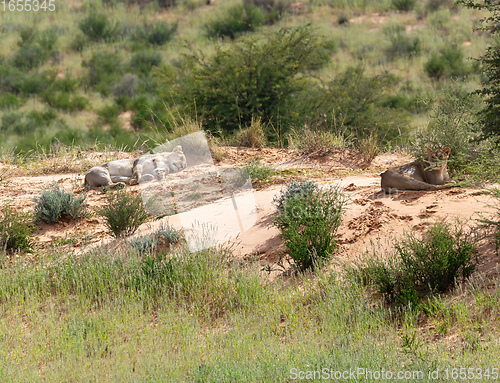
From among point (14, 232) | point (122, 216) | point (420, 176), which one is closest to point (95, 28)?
point (14, 232)

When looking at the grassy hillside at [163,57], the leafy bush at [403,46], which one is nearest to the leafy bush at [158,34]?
the grassy hillside at [163,57]

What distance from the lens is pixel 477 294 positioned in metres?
4.53

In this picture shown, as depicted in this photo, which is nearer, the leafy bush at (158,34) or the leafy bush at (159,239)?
the leafy bush at (159,239)

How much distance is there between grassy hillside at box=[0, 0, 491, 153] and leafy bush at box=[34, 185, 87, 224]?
5.90 metres

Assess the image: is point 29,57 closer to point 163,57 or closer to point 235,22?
point 163,57

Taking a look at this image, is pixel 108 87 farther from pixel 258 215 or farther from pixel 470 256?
pixel 470 256

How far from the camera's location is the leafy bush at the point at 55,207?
794 cm

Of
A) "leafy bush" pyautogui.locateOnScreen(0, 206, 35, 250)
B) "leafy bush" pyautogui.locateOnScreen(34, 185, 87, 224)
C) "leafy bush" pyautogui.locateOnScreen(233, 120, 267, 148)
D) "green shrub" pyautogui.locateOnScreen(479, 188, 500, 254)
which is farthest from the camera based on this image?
"leafy bush" pyautogui.locateOnScreen(233, 120, 267, 148)

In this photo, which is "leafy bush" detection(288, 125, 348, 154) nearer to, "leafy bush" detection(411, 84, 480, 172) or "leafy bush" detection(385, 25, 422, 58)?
"leafy bush" detection(411, 84, 480, 172)

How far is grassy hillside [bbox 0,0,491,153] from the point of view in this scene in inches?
710

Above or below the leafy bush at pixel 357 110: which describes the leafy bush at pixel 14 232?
above

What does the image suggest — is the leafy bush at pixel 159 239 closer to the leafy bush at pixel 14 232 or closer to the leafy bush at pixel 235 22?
the leafy bush at pixel 14 232

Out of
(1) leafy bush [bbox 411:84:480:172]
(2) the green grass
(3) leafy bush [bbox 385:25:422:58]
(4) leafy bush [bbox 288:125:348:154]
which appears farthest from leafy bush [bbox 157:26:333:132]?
(3) leafy bush [bbox 385:25:422:58]

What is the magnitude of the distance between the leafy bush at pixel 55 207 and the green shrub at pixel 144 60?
63.3ft
